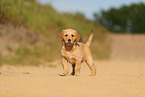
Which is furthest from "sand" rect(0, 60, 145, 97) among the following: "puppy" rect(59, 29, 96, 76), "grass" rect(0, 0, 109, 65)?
"grass" rect(0, 0, 109, 65)

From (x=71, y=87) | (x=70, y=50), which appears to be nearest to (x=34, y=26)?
(x=70, y=50)

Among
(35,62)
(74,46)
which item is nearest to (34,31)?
(35,62)

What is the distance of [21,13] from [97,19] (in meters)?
17.3

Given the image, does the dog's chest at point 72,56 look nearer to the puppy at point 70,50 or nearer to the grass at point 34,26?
the puppy at point 70,50

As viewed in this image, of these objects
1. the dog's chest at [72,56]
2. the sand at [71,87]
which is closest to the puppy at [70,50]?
the dog's chest at [72,56]

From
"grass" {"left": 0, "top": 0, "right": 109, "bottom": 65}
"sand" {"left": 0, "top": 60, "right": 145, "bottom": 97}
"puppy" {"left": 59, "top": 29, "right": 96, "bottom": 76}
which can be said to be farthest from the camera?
"grass" {"left": 0, "top": 0, "right": 109, "bottom": 65}

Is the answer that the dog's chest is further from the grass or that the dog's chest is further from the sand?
the grass

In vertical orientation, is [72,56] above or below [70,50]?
below

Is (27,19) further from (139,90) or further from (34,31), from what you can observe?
(139,90)

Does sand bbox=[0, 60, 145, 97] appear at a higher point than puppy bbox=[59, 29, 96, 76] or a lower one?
lower

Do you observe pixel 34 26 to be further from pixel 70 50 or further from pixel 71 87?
pixel 71 87

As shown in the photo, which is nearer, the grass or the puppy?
the puppy

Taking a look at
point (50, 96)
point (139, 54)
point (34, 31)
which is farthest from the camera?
point (139, 54)

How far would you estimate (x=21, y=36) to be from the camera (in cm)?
1439
